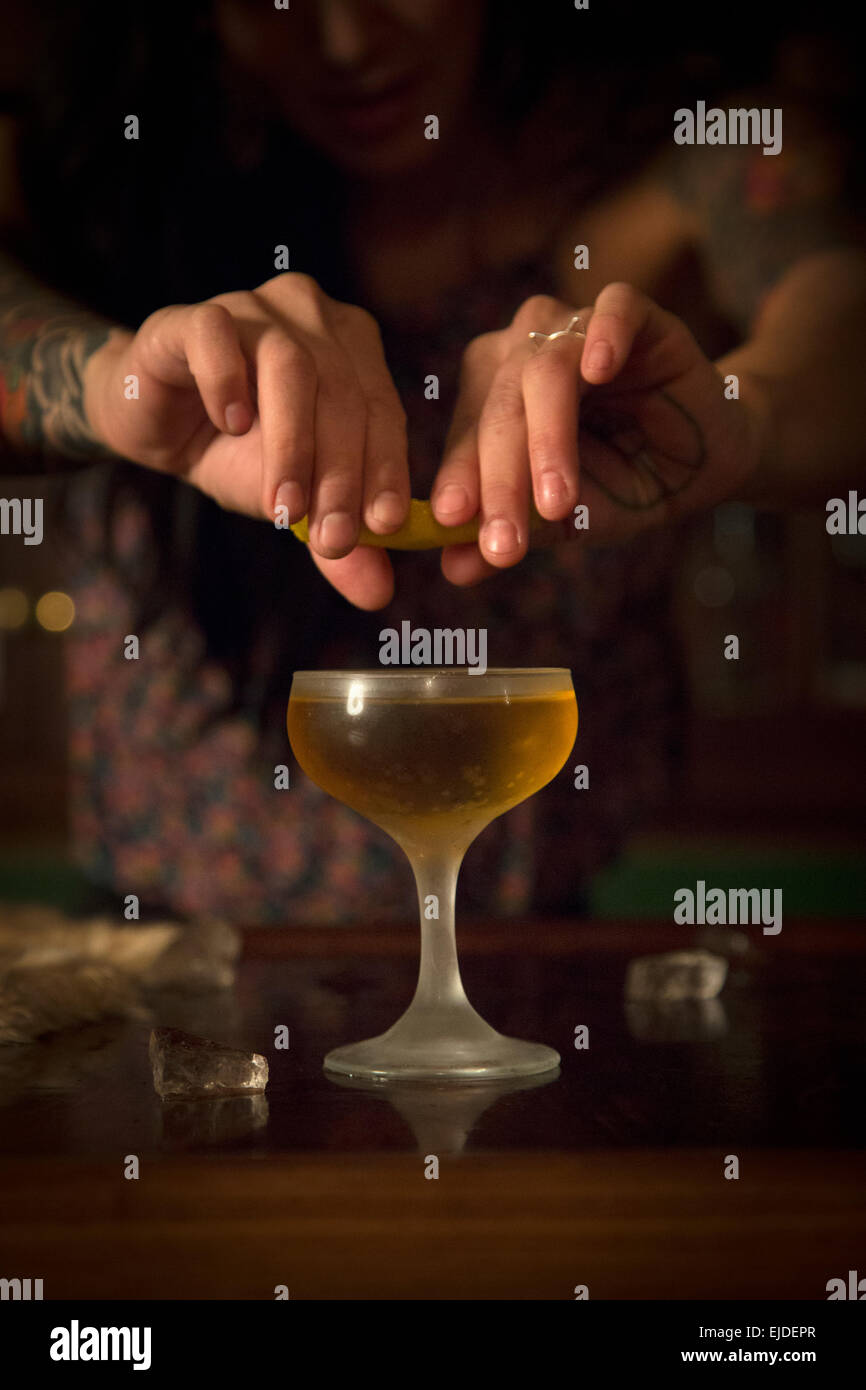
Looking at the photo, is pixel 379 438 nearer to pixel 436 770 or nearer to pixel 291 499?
pixel 291 499

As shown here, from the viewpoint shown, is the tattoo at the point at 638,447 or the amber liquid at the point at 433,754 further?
the tattoo at the point at 638,447

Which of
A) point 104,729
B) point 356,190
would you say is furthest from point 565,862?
point 356,190

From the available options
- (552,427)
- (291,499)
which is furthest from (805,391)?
(291,499)

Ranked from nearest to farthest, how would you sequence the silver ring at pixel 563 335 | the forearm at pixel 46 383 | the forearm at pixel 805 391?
the silver ring at pixel 563 335 < the forearm at pixel 46 383 < the forearm at pixel 805 391

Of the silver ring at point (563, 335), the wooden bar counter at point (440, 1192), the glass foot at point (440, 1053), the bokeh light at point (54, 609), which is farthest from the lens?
the bokeh light at point (54, 609)

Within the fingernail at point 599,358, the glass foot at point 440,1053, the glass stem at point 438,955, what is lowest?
the glass foot at point 440,1053

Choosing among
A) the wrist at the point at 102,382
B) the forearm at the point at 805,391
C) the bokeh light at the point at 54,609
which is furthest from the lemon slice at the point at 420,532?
the bokeh light at the point at 54,609

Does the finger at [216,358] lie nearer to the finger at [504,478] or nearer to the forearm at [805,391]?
the finger at [504,478]
